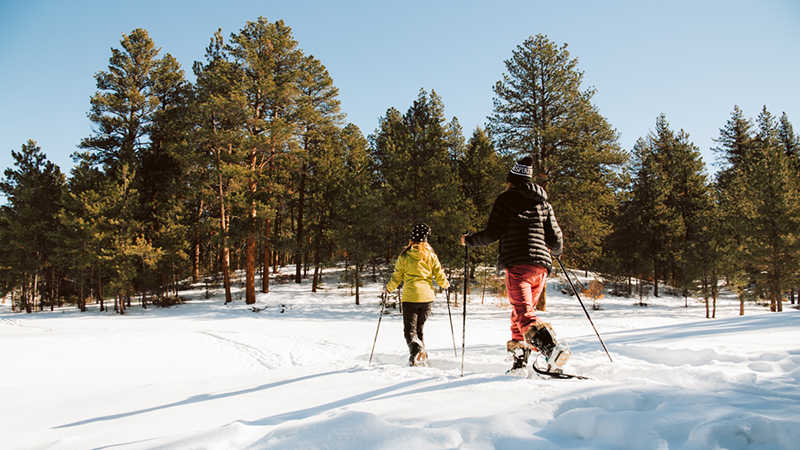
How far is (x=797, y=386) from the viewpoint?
8.11ft

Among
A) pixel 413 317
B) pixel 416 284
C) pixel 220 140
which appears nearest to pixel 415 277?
pixel 416 284

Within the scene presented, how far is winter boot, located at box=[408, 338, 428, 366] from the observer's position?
4730mm

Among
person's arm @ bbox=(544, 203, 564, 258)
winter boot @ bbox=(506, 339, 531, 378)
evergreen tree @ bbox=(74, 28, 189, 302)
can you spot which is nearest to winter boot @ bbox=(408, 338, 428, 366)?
winter boot @ bbox=(506, 339, 531, 378)

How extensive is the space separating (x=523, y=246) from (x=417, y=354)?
6.94 ft

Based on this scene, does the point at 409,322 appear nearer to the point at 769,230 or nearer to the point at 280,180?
the point at 280,180

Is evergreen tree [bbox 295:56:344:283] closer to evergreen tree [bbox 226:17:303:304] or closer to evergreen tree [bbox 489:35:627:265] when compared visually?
evergreen tree [bbox 226:17:303:304]

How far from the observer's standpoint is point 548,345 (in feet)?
11.0

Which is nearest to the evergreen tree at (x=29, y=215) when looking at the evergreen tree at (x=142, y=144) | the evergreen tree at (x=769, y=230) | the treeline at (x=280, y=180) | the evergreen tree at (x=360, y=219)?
the treeline at (x=280, y=180)

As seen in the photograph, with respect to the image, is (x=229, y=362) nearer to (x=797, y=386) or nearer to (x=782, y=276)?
(x=797, y=386)

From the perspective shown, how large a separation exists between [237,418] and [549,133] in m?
15.8

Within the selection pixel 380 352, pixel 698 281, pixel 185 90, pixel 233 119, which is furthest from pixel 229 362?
pixel 698 281

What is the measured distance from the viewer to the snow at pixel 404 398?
1.70 metres

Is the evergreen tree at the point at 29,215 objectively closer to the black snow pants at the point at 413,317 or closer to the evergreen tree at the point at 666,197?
the black snow pants at the point at 413,317

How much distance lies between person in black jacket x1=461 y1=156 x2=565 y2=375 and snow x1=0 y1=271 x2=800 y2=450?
0.51 metres
